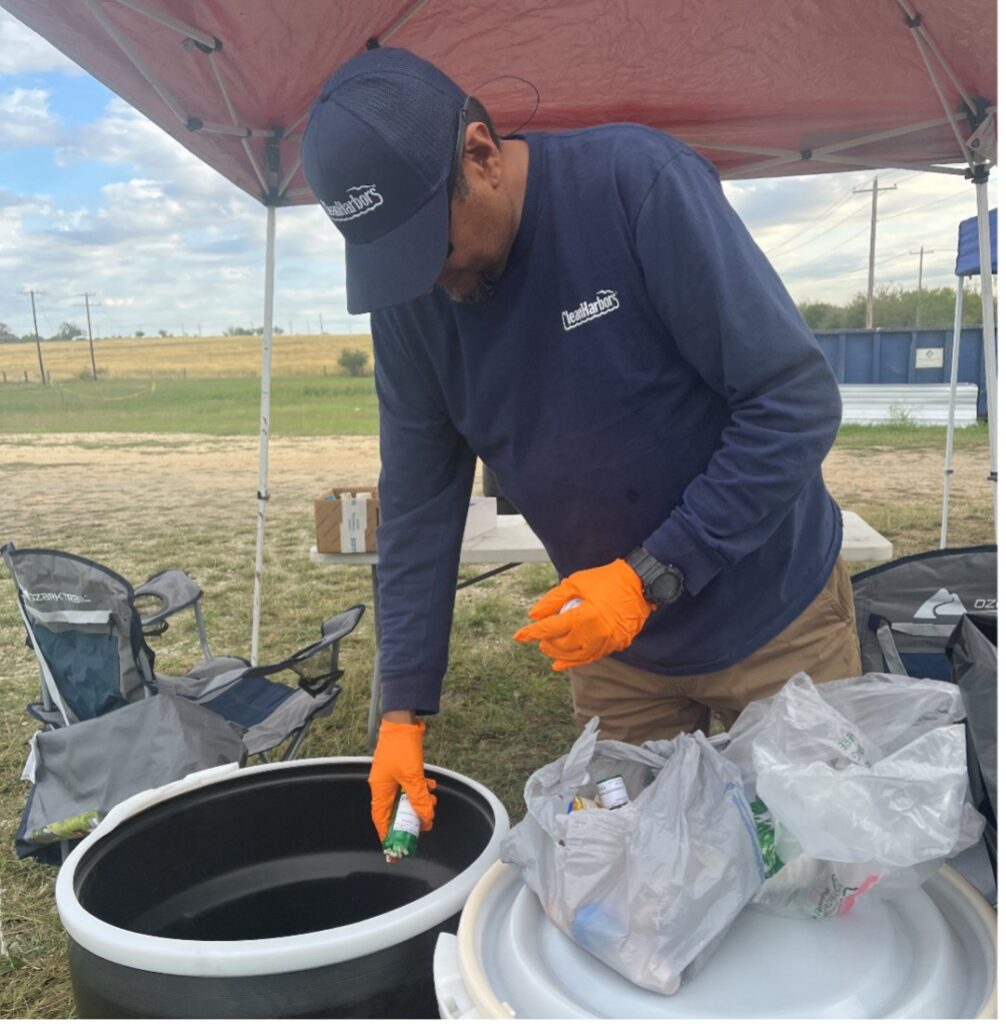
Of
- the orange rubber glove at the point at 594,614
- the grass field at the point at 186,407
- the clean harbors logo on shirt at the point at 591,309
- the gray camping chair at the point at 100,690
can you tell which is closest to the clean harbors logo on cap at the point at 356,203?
the clean harbors logo on shirt at the point at 591,309

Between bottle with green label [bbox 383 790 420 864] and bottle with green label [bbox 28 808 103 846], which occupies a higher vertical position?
bottle with green label [bbox 383 790 420 864]

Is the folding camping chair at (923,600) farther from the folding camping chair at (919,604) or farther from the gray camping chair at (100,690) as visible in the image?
the gray camping chair at (100,690)

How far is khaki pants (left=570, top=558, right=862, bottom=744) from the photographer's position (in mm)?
1356

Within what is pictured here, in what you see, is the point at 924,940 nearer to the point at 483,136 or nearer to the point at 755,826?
the point at 755,826

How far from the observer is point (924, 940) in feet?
2.83

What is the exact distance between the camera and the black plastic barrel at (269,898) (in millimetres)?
902

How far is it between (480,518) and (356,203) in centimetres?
193

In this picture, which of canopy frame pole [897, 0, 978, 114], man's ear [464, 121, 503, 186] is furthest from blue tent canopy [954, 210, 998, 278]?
man's ear [464, 121, 503, 186]

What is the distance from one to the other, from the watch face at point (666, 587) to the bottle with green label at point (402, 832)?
50 centimetres

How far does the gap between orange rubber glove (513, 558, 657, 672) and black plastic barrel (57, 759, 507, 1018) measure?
10.4 inches

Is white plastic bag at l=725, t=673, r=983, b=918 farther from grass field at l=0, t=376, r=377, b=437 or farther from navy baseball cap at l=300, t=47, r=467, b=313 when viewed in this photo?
grass field at l=0, t=376, r=377, b=437

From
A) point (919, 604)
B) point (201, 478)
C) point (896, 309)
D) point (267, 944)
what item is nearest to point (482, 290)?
point (267, 944)

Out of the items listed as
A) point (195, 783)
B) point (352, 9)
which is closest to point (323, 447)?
point (352, 9)

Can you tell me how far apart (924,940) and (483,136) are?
1.03 metres
